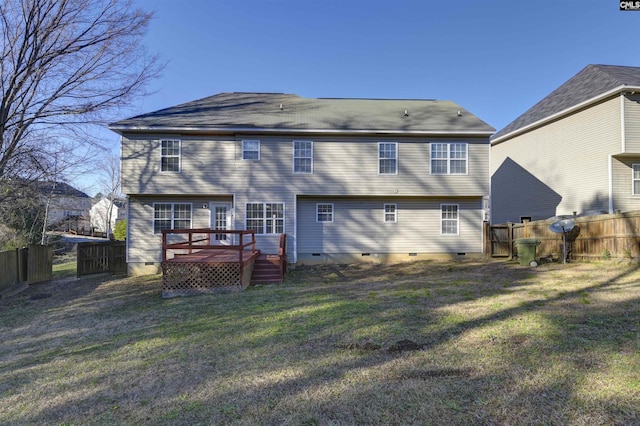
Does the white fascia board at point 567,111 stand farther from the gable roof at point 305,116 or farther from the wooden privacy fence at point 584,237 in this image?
the wooden privacy fence at point 584,237

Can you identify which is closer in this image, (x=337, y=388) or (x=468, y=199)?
(x=337, y=388)

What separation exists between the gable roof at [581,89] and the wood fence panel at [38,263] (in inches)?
866

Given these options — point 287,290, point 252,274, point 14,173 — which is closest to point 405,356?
point 287,290

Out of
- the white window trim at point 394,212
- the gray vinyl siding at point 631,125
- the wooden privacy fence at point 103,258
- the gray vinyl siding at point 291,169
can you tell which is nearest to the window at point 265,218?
the gray vinyl siding at point 291,169

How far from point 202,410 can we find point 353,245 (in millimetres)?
11181

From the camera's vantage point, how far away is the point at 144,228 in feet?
44.5

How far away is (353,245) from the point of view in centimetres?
1422

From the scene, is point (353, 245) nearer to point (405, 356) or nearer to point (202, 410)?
point (405, 356)

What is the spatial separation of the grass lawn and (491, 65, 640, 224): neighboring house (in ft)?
22.4

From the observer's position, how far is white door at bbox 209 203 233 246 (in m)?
13.8

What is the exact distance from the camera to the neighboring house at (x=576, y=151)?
13.1 metres

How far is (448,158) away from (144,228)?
41.3 feet

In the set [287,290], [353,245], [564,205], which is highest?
[564,205]

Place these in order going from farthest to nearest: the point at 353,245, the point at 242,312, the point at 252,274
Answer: the point at 353,245
the point at 252,274
the point at 242,312
